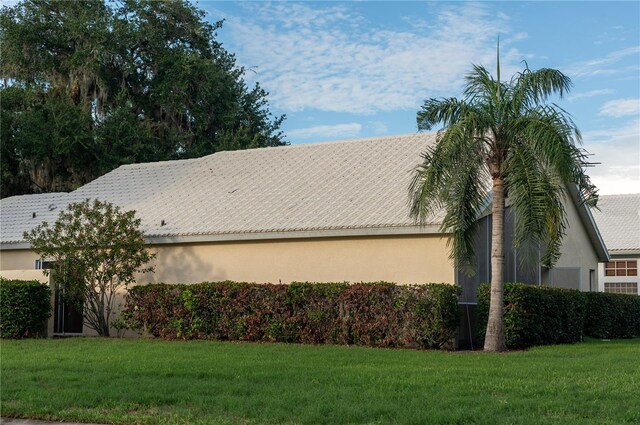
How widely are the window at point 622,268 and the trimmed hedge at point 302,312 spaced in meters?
17.4

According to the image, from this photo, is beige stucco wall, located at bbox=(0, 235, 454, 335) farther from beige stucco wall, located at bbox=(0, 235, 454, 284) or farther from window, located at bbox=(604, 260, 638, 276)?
window, located at bbox=(604, 260, 638, 276)

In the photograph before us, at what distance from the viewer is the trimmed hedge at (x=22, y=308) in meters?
21.0

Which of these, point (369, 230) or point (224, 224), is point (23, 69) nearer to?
point (224, 224)

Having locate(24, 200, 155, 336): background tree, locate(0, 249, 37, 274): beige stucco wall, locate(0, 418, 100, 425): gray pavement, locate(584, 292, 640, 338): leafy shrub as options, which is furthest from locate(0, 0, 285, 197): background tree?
locate(0, 418, 100, 425): gray pavement

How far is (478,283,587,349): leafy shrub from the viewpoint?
1823 cm

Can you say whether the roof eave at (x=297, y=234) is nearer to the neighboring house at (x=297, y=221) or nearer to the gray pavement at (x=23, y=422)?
the neighboring house at (x=297, y=221)

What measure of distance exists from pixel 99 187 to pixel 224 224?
775 cm

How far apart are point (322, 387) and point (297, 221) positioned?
10.0 metres

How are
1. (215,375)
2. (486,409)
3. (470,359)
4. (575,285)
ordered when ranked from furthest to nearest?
1. (575,285)
2. (470,359)
3. (215,375)
4. (486,409)

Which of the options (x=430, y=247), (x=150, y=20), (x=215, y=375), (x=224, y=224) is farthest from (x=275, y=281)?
(x=150, y=20)

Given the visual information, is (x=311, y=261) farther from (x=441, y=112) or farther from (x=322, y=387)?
(x=322, y=387)

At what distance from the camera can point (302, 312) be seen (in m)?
19.4

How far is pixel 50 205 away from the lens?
2766 cm

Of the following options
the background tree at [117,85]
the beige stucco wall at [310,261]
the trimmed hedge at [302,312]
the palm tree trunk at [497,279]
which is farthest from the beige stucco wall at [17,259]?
the palm tree trunk at [497,279]
